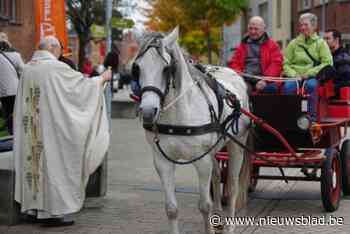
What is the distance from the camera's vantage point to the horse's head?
242 inches

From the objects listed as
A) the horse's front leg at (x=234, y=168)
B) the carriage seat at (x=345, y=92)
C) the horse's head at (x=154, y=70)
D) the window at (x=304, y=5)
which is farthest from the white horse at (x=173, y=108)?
the window at (x=304, y=5)

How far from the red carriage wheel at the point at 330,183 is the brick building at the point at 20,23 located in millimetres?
15675

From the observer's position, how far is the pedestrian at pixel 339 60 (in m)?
9.55

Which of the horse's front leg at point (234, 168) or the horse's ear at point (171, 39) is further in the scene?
the horse's front leg at point (234, 168)

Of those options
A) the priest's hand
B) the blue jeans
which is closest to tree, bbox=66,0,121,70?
the blue jeans

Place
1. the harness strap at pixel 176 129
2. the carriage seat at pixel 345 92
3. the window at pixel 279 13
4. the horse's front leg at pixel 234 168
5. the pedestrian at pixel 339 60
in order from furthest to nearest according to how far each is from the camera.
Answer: the window at pixel 279 13 → the pedestrian at pixel 339 60 → the carriage seat at pixel 345 92 → the horse's front leg at pixel 234 168 → the harness strap at pixel 176 129

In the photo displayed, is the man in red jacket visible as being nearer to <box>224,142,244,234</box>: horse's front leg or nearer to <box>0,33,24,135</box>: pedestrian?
<box>224,142,244,234</box>: horse's front leg

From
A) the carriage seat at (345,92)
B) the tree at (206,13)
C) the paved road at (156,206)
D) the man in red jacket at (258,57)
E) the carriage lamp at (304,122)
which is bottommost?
the paved road at (156,206)

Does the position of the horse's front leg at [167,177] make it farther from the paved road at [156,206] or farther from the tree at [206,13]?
the tree at [206,13]

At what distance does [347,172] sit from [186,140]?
4.01m

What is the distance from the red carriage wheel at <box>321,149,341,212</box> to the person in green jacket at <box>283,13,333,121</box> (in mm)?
565

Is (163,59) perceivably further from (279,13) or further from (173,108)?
(279,13)

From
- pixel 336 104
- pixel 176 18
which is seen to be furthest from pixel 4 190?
pixel 176 18

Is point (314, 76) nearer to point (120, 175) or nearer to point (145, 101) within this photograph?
point (145, 101)
